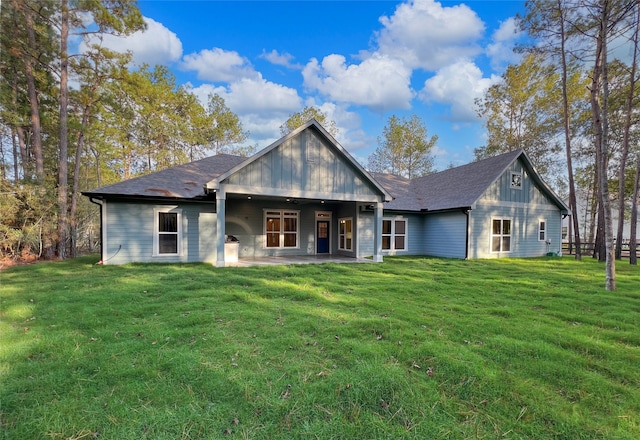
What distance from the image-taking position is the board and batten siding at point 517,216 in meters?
13.6

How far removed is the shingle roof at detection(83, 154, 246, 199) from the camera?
10.1m

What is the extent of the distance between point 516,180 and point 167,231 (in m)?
15.9

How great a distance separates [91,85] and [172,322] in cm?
1417

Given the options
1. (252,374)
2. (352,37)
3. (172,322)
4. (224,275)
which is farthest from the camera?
(352,37)

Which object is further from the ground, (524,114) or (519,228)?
(524,114)

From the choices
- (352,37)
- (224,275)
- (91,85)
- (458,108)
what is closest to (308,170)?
(224,275)

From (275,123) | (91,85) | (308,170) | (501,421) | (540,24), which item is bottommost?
(501,421)

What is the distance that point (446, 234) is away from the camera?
1424cm

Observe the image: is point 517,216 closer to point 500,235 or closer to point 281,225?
point 500,235

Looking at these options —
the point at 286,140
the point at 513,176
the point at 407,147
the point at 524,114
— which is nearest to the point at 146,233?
the point at 286,140

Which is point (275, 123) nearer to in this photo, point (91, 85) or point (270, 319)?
point (91, 85)

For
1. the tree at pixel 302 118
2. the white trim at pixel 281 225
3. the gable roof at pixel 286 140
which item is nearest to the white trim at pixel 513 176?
the gable roof at pixel 286 140

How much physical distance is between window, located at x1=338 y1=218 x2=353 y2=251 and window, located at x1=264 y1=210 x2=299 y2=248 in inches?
88.4

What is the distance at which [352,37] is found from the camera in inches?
625
